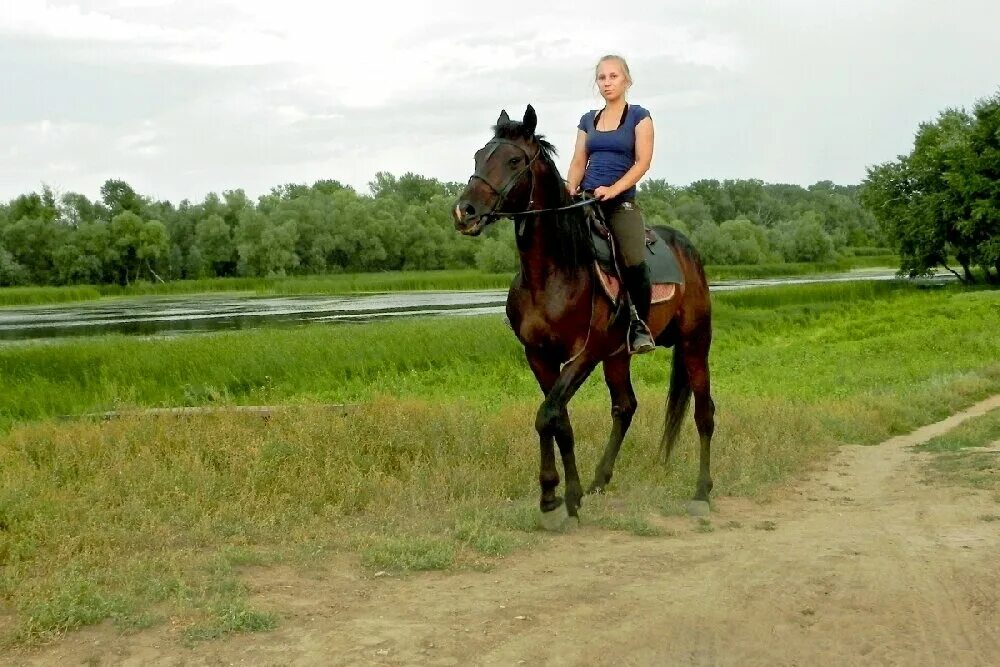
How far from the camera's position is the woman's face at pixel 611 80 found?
275 inches

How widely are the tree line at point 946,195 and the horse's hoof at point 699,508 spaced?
137 feet

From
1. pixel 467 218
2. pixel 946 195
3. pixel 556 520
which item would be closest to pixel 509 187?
pixel 467 218

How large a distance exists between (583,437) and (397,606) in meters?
5.08

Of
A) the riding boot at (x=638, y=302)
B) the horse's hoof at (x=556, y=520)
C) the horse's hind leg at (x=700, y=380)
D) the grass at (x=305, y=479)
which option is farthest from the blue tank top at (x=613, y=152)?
the grass at (x=305, y=479)

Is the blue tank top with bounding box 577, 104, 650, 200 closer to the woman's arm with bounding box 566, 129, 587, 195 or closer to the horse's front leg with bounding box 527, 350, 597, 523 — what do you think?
the woman's arm with bounding box 566, 129, 587, 195

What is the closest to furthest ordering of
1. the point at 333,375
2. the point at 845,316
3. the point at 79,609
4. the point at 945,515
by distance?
the point at 79,609
the point at 945,515
the point at 333,375
the point at 845,316

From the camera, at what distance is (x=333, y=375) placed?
19.4 m

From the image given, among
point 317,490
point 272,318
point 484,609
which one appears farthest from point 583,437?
point 272,318

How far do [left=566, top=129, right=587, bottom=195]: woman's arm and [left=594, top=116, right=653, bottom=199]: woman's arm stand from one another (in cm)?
42

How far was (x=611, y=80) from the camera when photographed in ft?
22.9

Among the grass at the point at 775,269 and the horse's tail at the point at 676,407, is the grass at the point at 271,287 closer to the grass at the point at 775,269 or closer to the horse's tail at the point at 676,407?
the grass at the point at 775,269

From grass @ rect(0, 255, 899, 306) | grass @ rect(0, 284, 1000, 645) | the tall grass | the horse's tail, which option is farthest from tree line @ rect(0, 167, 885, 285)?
the horse's tail

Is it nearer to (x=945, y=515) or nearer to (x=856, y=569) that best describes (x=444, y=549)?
(x=856, y=569)

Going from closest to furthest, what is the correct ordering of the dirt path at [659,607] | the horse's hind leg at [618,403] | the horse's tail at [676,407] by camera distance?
the dirt path at [659,607]
the horse's hind leg at [618,403]
the horse's tail at [676,407]
